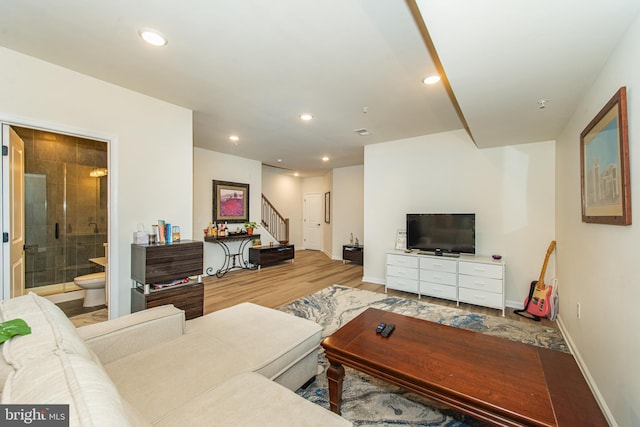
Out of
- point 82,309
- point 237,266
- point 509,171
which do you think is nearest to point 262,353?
point 82,309

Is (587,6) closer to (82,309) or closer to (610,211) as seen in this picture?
(610,211)

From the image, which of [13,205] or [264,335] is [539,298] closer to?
[264,335]

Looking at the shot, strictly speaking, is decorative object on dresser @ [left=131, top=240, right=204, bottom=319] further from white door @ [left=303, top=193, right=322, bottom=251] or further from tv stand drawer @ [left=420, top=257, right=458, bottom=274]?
white door @ [left=303, top=193, right=322, bottom=251]

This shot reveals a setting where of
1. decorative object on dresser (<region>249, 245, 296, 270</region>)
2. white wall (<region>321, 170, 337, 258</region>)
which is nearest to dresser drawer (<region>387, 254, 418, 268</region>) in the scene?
decorative object on dresser (<region>249, 245, 296, 270</region>)

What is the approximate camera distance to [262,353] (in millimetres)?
1615

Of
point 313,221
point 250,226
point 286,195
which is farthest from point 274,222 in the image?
point 250,226

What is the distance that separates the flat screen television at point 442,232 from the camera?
3.96 metres

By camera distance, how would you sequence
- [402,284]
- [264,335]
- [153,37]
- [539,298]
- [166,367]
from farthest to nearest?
[402,284], [539,298], [153,37], [264,335], [166,367]

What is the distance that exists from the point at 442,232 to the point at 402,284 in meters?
1.04

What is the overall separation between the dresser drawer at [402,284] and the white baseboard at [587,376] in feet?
5.59

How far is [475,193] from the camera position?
4.10 meters

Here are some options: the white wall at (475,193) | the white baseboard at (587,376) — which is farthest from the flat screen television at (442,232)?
the white baseboard at (587,376)

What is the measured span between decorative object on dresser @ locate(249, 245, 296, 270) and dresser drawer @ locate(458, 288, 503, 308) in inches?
158

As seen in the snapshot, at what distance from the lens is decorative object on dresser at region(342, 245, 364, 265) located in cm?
660
